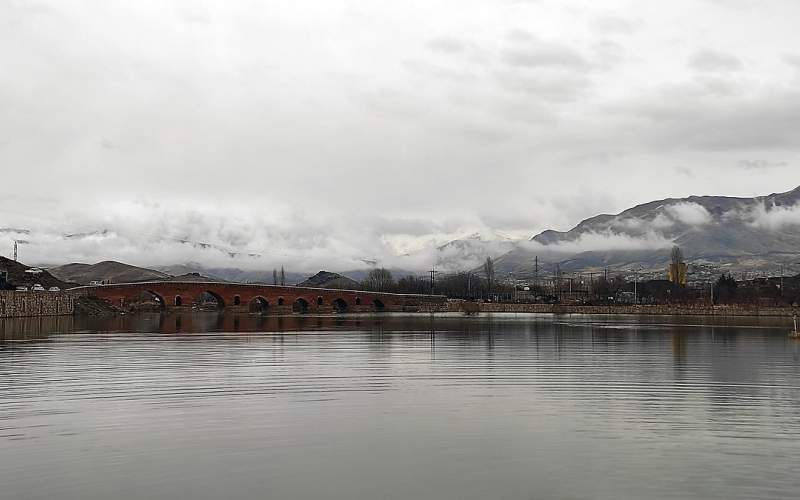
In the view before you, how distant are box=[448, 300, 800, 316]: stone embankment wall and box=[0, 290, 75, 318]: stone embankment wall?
73563 millimetres

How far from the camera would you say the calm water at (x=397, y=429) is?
14609 millimetres

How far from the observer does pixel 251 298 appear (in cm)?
17025

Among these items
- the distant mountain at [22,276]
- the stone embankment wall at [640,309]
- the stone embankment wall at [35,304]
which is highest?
the distant mountain at [22,276]

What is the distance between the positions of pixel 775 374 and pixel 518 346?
63.8 feet

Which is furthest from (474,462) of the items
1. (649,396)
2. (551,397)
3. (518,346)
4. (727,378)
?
(518,346)

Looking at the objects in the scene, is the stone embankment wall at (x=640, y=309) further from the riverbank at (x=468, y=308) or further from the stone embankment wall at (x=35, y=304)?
the stone embankment wall at (x=35, y=304)

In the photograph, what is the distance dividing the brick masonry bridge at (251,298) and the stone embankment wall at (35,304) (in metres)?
15.8

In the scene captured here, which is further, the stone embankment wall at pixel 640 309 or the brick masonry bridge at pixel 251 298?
the brick masonry bridge at pixel 251 298

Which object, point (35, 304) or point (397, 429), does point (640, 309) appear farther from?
point (397, 429)

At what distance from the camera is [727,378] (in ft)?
102

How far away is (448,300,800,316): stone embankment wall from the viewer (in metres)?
128

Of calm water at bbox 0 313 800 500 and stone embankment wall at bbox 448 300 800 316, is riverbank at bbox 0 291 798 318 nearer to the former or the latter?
stone embankment wall at bbox 448 300 800 316

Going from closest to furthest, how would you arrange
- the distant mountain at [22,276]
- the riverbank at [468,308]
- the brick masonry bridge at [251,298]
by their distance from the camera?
the riverbank at [468,308], the distant mountain at [22,276], the brick masonry bridge at [251,298]

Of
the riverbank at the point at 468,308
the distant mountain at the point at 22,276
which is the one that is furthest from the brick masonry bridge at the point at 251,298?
the distant mountain at the point at 22,276
